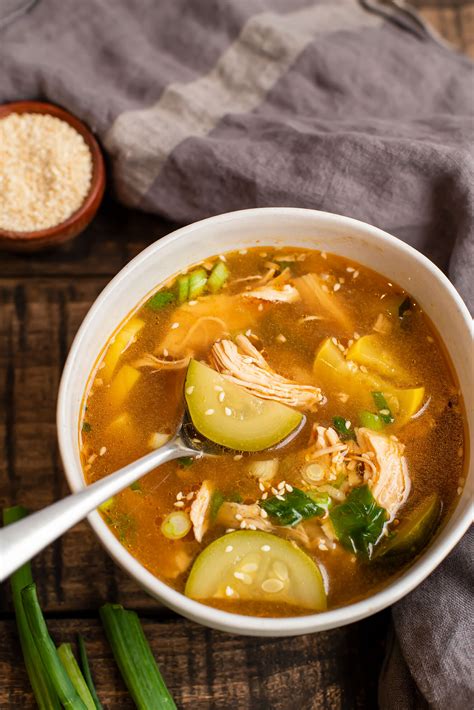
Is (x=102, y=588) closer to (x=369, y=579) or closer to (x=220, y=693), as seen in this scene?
(x=220, y=693)

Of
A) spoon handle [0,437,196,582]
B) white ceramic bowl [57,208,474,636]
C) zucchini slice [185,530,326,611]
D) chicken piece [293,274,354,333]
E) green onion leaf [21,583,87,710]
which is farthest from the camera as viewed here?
chicken piece [293,274,354,333]

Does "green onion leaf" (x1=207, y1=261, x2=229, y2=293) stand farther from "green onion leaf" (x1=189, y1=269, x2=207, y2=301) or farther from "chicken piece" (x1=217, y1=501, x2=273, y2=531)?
"chicken piece" (x1=217, y1=501, x2=273, y2=531)

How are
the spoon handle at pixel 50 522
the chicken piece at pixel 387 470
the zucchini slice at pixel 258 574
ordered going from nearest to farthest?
the spoon handle at pixel 50 522
the zucchini slice at pixel 258 574
the chicken piece at pixel 387 470

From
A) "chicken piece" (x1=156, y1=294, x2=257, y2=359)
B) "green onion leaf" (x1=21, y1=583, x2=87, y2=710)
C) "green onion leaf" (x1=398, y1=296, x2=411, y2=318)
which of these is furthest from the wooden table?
"green onion leaf" (x1=398, y1=296, x2=411, y2=318)

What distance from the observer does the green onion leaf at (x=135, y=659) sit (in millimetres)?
2467

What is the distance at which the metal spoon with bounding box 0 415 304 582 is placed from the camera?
1.71 metres

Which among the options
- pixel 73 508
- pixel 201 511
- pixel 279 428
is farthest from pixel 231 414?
pixel 73 508

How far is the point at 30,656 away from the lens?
248 cm

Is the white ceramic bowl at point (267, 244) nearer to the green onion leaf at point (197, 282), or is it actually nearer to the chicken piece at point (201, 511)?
the green onion leaf at point (197, 282)

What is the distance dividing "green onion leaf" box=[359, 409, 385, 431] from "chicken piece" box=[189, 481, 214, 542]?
0.47 metres

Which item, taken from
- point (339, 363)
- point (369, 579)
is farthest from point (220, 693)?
point (339, 363)

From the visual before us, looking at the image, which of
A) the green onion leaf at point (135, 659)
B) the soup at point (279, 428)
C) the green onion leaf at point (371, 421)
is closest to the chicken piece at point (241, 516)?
the soup at point (279, 428)

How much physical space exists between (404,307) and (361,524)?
2.19 ft

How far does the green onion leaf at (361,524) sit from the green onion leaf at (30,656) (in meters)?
0.95
